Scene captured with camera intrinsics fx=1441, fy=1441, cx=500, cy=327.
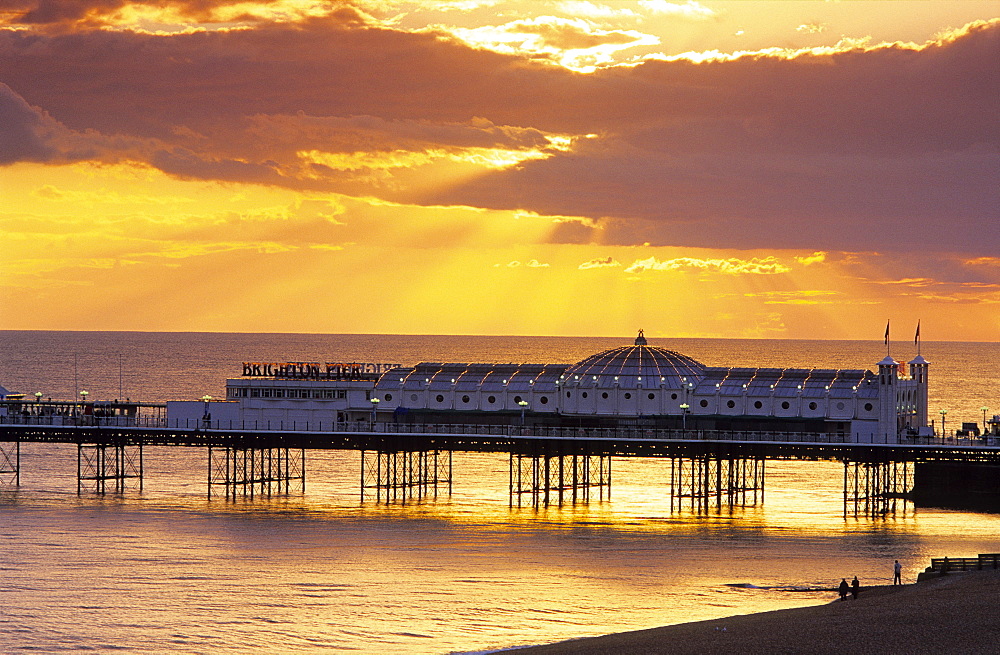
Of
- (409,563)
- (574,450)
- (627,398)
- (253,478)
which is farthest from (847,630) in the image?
(253,478)

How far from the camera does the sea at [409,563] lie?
60594mm

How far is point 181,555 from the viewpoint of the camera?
3083 inches

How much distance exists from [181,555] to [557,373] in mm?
37599

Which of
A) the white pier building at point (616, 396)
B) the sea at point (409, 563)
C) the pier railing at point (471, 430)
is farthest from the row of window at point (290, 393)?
the sea at point (409, 563)

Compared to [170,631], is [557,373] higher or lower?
higher

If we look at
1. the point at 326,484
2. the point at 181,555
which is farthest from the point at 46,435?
the point at 181,555

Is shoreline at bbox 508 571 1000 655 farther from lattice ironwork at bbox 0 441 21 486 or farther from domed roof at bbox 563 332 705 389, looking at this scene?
lattice ironwork at bbox 0 441 21 486

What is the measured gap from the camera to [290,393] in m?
109

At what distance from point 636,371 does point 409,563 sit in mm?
33914

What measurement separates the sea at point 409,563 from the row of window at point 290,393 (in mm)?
7581

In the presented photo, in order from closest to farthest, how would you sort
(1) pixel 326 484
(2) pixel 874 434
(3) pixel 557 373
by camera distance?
1. (2) pixel 874 434
2. (3) pixel 557 373
3. (1) pixel 326 484

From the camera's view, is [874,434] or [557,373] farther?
[557,373]

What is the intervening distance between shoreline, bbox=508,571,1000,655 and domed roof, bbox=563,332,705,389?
42.1 metres

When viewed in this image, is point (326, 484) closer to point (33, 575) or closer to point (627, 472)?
point (627, 472)
